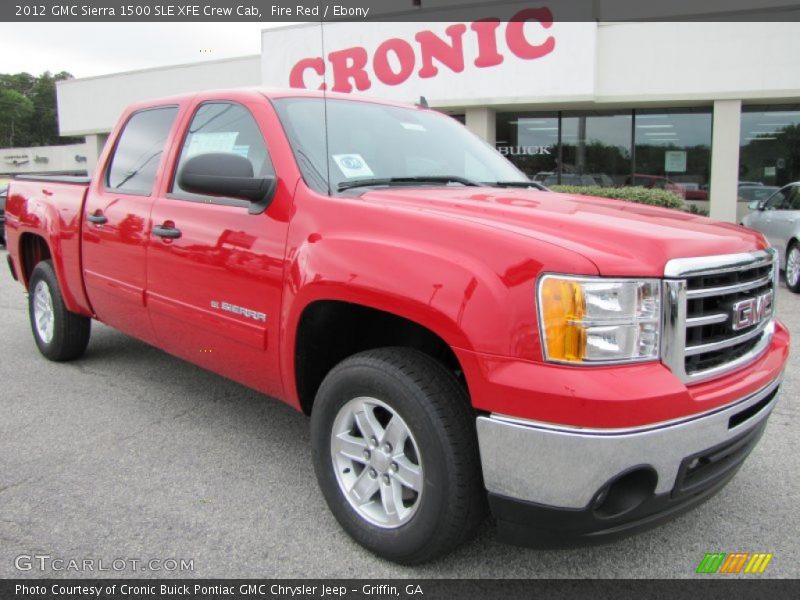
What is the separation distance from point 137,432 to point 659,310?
9.93 feet

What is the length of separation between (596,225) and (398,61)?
14568 millimetres

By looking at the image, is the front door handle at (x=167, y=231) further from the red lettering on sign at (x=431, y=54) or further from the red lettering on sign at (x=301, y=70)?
the red lettering on sign at (x=301, y=70)

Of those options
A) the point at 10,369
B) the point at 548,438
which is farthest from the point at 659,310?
the point at 10,369

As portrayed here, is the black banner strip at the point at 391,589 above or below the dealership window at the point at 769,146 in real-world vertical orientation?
below

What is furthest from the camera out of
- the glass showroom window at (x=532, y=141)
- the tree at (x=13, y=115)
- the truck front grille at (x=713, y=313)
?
the tree at (x=13, y=115)

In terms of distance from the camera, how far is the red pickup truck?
6.59ft

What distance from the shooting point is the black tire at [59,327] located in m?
4.94

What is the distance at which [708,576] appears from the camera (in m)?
2.50

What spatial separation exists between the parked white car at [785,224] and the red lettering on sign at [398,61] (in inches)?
341

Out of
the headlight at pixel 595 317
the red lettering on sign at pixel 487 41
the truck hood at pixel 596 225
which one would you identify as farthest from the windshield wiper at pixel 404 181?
the red lettering on sign at pixel 487 41

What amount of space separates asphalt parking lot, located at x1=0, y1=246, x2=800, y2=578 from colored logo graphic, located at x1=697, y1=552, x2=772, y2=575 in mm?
34

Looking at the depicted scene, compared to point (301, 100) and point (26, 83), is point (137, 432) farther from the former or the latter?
point (26, 83)

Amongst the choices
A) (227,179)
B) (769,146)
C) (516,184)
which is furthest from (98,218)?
(769,146)

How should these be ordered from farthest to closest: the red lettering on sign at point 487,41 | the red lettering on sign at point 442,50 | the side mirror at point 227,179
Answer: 1. the red lettering on sign at point 442,50
2. the red lettering on sign at point 487,41
3. the side mirror at point 227,179
